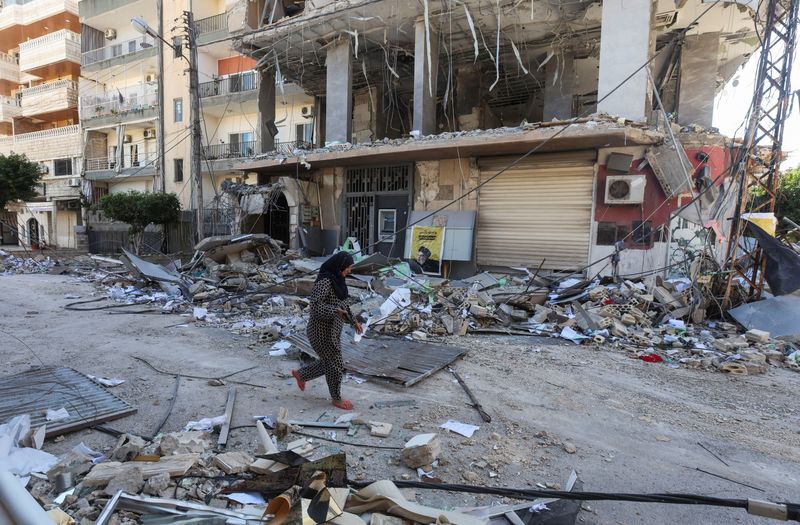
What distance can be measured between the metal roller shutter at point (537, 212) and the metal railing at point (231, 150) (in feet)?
46.8

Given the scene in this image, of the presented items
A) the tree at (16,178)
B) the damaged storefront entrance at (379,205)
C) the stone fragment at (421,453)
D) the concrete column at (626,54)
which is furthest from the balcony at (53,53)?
the stone fragment at (421,453)

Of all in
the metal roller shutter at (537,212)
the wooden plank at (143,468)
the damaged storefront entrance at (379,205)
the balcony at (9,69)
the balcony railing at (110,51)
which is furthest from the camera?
the balcony at (9,69)

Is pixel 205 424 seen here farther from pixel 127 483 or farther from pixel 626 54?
pixel 626 54

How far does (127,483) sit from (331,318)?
6.40 feet

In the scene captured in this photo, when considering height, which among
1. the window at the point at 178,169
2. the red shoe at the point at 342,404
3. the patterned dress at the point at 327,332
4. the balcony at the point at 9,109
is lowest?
the red shoe at the point at 342,404

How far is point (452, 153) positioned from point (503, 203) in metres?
1.79

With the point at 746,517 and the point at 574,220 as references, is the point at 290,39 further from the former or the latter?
the point at 746,517

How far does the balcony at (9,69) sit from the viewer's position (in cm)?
2938

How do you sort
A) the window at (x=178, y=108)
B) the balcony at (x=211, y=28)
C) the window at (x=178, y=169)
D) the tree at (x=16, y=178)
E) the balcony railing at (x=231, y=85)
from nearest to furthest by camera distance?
the tree at (x=16, y=178)
the balcony railing at (x=231, y=85)
the balcony at (x=211, y=28)
the window at (x=178, y=108)
the window at (x=178, y=169)

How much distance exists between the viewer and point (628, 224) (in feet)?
31.2

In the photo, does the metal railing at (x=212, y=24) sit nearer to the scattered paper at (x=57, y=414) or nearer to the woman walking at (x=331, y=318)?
the woman walking at (x=331, y=318)

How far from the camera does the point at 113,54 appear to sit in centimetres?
2594

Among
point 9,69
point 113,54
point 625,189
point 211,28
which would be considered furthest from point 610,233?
point 9,69

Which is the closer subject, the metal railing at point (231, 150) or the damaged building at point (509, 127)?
the damaged building at point (509, 127)
